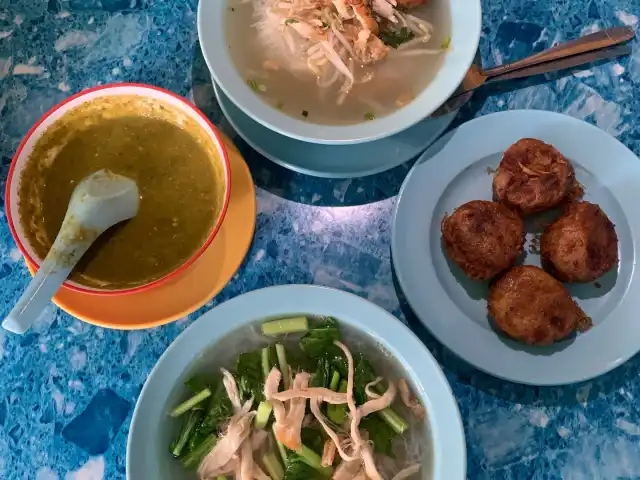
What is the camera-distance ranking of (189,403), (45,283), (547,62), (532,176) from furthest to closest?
(547,62) → (532,176) → (189,403) → (45,283)

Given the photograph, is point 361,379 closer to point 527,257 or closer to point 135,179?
point 527,257

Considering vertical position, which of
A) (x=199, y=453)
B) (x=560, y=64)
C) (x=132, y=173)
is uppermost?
(x=560, y=64)

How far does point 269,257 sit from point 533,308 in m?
0.61

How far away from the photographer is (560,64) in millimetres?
1494

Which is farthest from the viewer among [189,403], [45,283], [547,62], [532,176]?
[547,62]

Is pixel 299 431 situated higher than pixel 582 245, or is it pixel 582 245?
pixel 582 245

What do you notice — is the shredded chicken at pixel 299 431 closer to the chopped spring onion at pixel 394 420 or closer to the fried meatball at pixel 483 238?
the chopped spring onion at pixel 394 420

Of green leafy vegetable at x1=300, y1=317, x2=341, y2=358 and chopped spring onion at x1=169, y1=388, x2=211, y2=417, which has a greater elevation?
green leafy vegetable at x1=300, y1=317, x2=341, y2=358

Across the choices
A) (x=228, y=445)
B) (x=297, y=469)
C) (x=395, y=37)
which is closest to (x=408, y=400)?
(x=297, y=469)

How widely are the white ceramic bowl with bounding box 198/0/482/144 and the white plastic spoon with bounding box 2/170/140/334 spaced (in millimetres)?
308

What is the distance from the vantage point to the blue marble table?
1405mm

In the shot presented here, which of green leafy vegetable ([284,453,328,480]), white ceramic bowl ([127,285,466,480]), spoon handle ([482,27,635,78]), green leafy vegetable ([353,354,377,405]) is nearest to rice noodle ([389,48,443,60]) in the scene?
spoon handle ([482,27,635,78])

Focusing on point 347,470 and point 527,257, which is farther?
point 527,257

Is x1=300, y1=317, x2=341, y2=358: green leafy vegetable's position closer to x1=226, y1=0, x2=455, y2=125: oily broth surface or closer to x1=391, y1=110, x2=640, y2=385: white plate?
x1=391, y1=110, x2=640, y2=385: white plate
